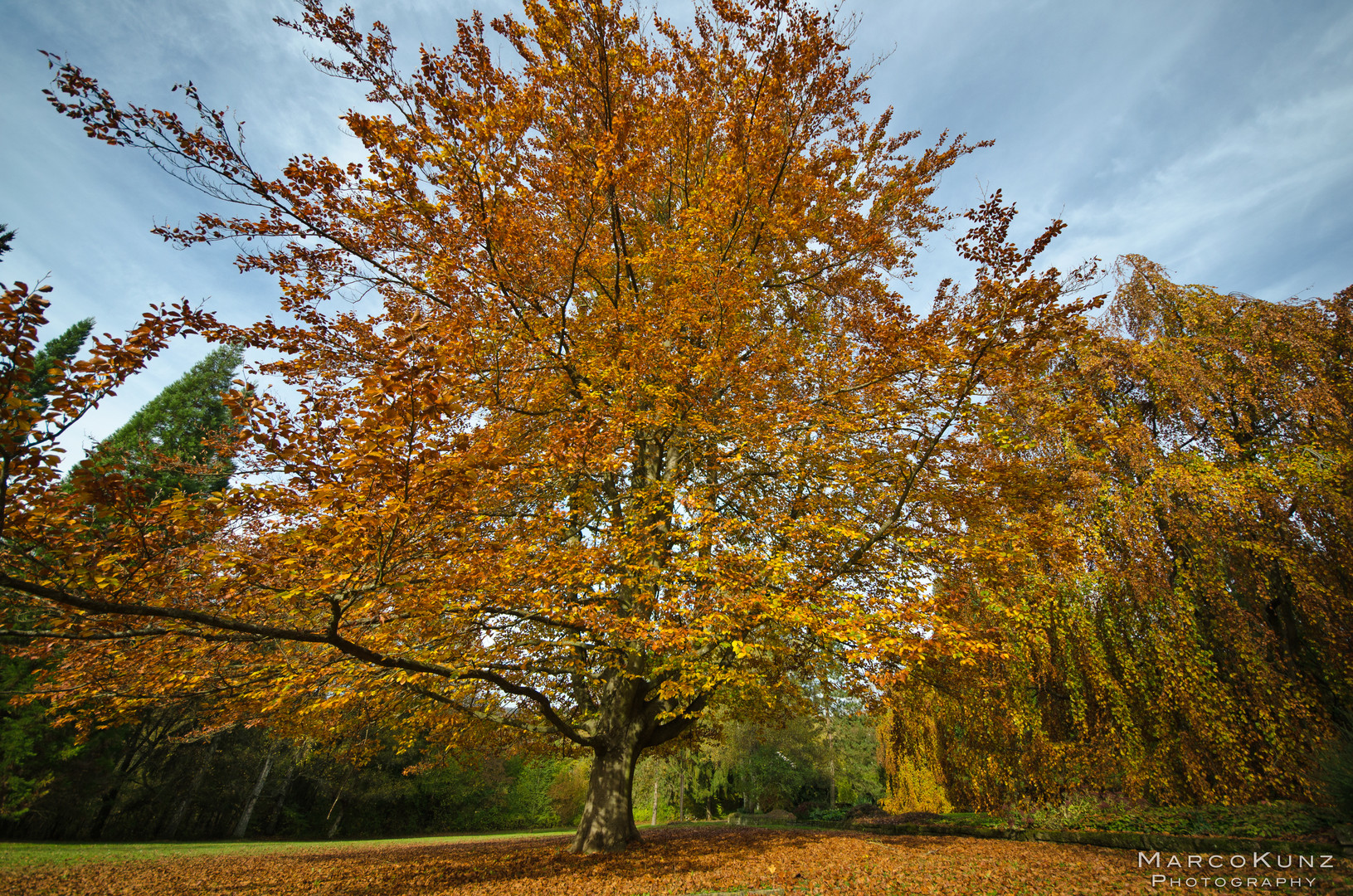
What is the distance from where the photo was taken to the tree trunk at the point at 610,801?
27.0ft

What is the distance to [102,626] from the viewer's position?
427 centimetres

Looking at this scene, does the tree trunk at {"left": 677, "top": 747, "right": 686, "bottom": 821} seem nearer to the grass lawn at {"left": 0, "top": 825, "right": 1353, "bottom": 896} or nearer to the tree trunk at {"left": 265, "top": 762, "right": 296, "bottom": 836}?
the grass lawn at {"left": 0, "top": 825, "right": 1353, "bottom": 896}

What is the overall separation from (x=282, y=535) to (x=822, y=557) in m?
6.49

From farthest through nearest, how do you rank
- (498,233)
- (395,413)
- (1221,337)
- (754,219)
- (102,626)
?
(1221,337) → (754,219) → (498,233) → (102,626) → (395,413)

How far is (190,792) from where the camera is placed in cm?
1872

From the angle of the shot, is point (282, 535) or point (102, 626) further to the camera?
point (282, 535)

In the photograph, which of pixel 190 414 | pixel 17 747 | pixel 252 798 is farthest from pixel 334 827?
pixel 190 414

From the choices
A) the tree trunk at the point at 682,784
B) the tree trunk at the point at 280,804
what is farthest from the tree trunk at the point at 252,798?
the tree trunk at the point at 682,784

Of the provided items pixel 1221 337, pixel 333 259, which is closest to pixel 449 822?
pixel 333 259

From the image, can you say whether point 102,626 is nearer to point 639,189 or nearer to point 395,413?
point 395,413

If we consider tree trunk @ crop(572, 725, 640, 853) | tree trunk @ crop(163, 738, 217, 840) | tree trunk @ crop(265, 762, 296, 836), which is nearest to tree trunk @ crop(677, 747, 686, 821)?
tree trunk @ crop(572, 725, 640, 853)

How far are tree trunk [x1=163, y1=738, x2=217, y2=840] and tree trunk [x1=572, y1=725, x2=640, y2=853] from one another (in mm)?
19291

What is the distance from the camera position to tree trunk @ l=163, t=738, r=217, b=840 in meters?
18.7

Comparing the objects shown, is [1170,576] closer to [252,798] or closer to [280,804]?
[252,798]
